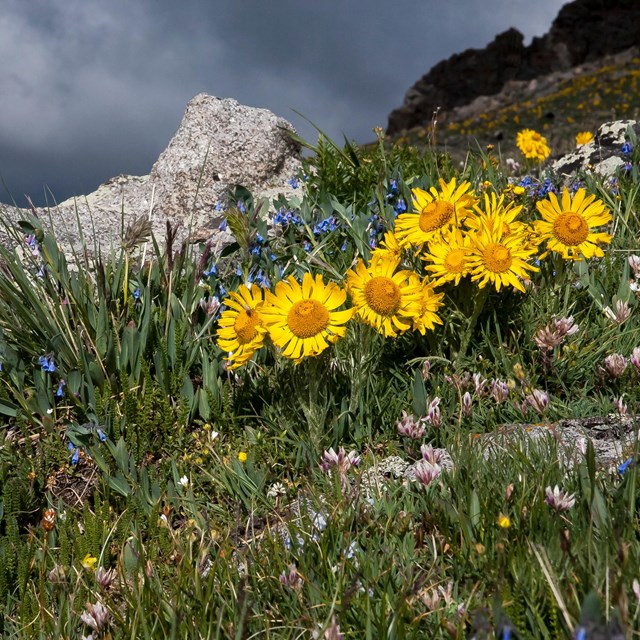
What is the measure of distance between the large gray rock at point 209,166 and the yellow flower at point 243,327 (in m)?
3.20

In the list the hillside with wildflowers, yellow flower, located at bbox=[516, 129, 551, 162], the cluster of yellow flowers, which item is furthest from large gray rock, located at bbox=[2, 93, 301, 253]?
yellow flower, located at bbox=[516, 129, 551, 162]

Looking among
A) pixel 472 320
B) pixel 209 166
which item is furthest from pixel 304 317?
pixel 209 166

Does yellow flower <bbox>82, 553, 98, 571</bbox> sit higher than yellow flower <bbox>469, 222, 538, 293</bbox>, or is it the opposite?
yellow flower <bbox>469, 222, 538, 293</bbox>

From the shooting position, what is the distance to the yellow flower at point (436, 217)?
3.62 meters

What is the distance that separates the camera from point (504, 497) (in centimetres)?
243

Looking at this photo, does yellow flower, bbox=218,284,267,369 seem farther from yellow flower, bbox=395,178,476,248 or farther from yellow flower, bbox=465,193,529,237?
yellow flower, bbox=465,193,529,237

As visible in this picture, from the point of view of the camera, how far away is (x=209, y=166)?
21.2ft

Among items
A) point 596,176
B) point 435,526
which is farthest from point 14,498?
point 596,176

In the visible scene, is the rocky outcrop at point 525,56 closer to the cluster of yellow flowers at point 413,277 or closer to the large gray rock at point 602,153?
the large gray rock at point 602,153

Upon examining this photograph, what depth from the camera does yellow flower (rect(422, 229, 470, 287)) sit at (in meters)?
3.39

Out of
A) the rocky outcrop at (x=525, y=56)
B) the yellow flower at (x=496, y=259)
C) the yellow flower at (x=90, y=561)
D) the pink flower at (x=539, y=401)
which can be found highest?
the rocky outcrop at (x=525, y=56)

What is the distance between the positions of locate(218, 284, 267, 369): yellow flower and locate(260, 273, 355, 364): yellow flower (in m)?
0.09

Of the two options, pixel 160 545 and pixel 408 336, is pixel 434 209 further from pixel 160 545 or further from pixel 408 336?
pixel 160 545

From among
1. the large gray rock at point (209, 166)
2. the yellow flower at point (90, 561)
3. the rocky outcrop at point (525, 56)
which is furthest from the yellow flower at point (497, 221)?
the rocky outcrop at point (525, 56)
